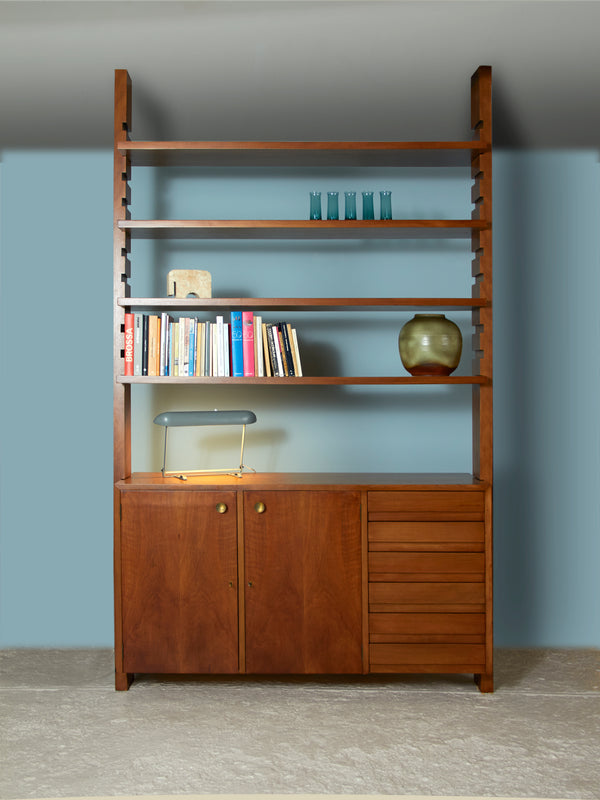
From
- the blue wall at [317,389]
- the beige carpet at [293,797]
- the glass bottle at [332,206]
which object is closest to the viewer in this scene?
the beige carpet at [293,797]

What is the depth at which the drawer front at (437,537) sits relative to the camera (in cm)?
323

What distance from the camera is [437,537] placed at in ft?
10.6

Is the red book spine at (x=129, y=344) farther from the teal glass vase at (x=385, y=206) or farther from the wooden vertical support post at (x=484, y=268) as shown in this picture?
the wooden vertical support post at (x=484, y=268)

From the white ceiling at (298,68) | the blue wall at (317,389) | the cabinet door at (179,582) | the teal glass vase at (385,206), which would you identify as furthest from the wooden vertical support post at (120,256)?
the teal glass vase at (385,206)

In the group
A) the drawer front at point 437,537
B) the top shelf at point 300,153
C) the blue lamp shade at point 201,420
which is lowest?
the drawer front at point 437,537

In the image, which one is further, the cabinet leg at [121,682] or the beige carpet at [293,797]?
the cabinet leg at [121,682]

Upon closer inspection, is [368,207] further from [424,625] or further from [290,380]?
[424,625]

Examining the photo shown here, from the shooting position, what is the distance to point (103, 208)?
3975 mm

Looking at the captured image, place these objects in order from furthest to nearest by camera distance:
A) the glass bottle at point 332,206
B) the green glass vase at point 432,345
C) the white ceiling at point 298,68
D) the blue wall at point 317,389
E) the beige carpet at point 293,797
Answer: the blue wall at point 317,389
the glass bottle at point 332,206
the green glass vase at point 432,345
the white ceiling at point 298,68
the beige carpet at point 293,797

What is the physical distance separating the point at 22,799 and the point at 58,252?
2.55m

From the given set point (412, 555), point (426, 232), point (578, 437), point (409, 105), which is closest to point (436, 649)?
point (412, 555)

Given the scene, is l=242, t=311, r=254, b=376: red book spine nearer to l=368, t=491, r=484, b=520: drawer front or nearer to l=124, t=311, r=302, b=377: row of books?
l=124, t=311, r=302, b=377: row of books

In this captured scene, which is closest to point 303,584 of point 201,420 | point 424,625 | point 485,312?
point 424,625

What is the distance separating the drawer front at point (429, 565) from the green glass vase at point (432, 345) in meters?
0.77
